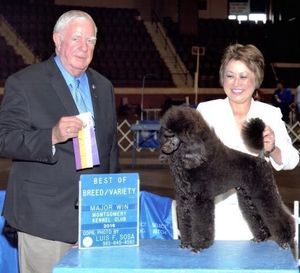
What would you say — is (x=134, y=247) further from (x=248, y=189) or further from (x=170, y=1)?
(x=170, y=1)

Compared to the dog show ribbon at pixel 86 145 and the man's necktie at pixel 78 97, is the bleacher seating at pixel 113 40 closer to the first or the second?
the man's necktie at pixel 78 97

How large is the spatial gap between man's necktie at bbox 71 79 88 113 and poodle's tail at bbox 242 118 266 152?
23.2 inches

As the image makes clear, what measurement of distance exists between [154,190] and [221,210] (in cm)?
429

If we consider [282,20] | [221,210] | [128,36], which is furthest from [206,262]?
[282,20]

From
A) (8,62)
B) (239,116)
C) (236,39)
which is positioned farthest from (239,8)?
(239,116)

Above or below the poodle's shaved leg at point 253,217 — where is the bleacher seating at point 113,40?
above

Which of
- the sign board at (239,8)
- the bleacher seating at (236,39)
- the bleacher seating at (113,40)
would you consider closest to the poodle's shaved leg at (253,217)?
the bleacher seating at (113,40)

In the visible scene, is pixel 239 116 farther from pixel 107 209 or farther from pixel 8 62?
pixel 8 62

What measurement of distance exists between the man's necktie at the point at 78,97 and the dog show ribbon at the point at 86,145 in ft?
0.41

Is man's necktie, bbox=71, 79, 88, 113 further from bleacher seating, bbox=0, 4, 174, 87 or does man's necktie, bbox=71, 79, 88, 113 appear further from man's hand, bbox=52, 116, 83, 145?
bleacher seating, bbox=0, 4, 174, 87

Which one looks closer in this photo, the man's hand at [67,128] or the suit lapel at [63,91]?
the man's hand at [67,128]

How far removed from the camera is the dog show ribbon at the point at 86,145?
6.04ft

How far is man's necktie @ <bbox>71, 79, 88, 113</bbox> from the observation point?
6.57ft

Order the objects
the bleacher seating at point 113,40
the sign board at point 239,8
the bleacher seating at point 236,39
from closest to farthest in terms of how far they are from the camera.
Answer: the bleacher seating at point 113,40, the bleacher seating at point 236,39, the sign board at point 239,8
